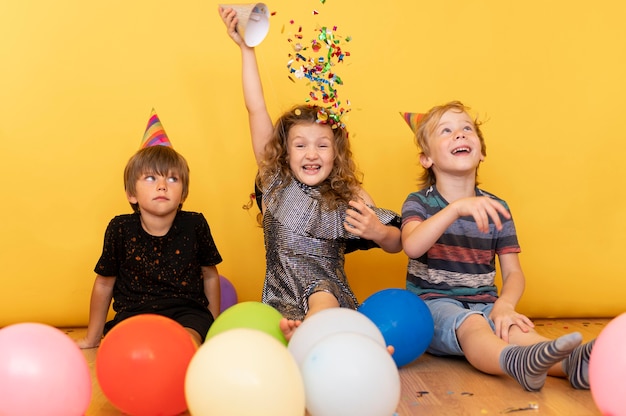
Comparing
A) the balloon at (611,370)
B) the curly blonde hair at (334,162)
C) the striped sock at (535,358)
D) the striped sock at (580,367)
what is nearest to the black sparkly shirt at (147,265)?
the curly blonde hair at (334,162)

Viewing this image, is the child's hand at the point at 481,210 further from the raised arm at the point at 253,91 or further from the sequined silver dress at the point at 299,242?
the raised arm at the point at 253,91

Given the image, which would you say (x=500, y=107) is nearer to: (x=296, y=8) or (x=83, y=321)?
(x=296, y=8)

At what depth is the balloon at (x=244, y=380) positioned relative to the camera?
892 millimetres

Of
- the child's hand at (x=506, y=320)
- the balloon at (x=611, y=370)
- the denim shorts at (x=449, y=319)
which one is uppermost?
the balloon at (x=611, y=370)

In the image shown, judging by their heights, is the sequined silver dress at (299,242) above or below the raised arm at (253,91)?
below

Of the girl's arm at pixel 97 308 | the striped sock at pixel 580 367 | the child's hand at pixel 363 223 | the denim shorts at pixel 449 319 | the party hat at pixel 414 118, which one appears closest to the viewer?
the striped sock at pixel 580 367

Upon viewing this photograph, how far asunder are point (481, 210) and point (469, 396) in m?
0.39

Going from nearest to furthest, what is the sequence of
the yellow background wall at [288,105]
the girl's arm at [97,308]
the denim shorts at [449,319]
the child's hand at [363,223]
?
the denim shorts at [449,319] < the child's hand at [363,223] < the girl's arm at [97,308] < the yellow background wall at [288,105]

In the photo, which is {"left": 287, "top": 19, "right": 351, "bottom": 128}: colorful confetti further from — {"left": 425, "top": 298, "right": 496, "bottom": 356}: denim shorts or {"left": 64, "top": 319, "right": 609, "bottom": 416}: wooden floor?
{"left": 64, "top": 319, "right": 609, "bottom": 416}: wooden floor

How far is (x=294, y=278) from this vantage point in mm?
1708

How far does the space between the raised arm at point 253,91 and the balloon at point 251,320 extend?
590 mm

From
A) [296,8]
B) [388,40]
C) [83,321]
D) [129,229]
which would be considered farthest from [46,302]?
[388,40]

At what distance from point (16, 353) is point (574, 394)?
1.01m

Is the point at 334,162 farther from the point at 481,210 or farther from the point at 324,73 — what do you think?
the point at 481,210
